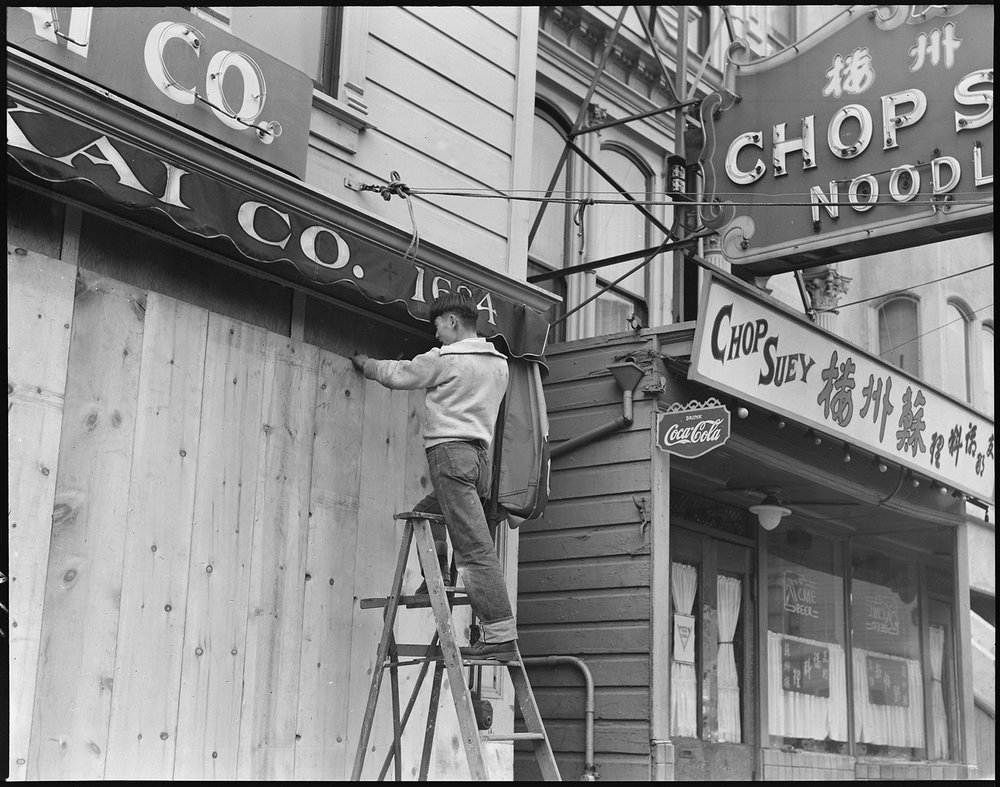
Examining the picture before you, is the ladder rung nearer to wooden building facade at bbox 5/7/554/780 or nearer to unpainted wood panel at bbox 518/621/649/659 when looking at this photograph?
wooden building facade at bbox 5/7/554/780

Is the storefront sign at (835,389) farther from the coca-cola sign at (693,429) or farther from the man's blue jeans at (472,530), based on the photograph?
the man's blue jeans at (472,530)

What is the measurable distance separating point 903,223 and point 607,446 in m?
2.62

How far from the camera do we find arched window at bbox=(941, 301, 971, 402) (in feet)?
56.3

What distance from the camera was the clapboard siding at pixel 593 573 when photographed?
8.72 m

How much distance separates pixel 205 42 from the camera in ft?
22.0

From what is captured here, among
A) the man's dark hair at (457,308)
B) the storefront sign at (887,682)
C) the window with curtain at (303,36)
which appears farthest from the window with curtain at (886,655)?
the window with curtain at (303,36)

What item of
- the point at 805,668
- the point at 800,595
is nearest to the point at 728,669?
the point at 805,668

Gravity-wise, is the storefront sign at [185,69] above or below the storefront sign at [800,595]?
above

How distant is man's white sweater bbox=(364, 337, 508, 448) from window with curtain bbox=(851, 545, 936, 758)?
844 cm

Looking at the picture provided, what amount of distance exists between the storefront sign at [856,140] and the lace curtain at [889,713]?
19.7 feet

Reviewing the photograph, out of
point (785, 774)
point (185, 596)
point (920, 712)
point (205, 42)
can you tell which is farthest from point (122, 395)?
point (920, 712)

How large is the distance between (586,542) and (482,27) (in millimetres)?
3702

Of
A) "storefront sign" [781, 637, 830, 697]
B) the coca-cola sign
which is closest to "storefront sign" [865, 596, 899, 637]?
"storefront sign" [781, 637, 830, 697]

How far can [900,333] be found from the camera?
17.0m
